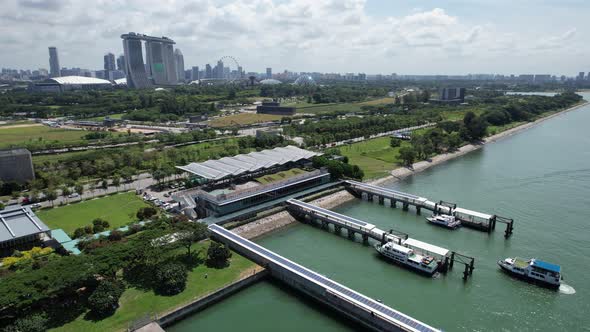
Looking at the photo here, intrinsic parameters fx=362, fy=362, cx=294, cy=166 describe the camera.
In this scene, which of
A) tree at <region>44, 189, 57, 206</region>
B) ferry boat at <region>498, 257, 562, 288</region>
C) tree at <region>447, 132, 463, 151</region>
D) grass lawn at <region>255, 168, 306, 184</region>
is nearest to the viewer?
ferry boat at <region>498, 257, 562, 288</region>

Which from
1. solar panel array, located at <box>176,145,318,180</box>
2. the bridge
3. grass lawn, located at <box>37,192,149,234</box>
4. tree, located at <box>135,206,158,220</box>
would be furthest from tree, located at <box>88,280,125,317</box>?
solar panel array, located at <box>176,145,318,180</box>

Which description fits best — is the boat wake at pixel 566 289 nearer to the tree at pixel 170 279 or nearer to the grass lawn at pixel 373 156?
the tree at pixel 170 279

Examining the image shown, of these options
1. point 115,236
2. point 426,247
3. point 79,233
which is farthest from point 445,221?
point 79,233

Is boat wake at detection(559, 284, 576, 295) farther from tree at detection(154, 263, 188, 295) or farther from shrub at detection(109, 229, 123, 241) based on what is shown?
shrub at detection(109, 229, 123, 241)

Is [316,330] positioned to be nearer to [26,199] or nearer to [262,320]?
[262,320]

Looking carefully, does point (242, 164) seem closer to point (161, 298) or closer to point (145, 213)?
point (145, 213)

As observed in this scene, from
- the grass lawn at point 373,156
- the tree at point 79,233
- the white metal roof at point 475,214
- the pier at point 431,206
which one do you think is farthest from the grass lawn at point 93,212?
the white metal roof at point 475,214
